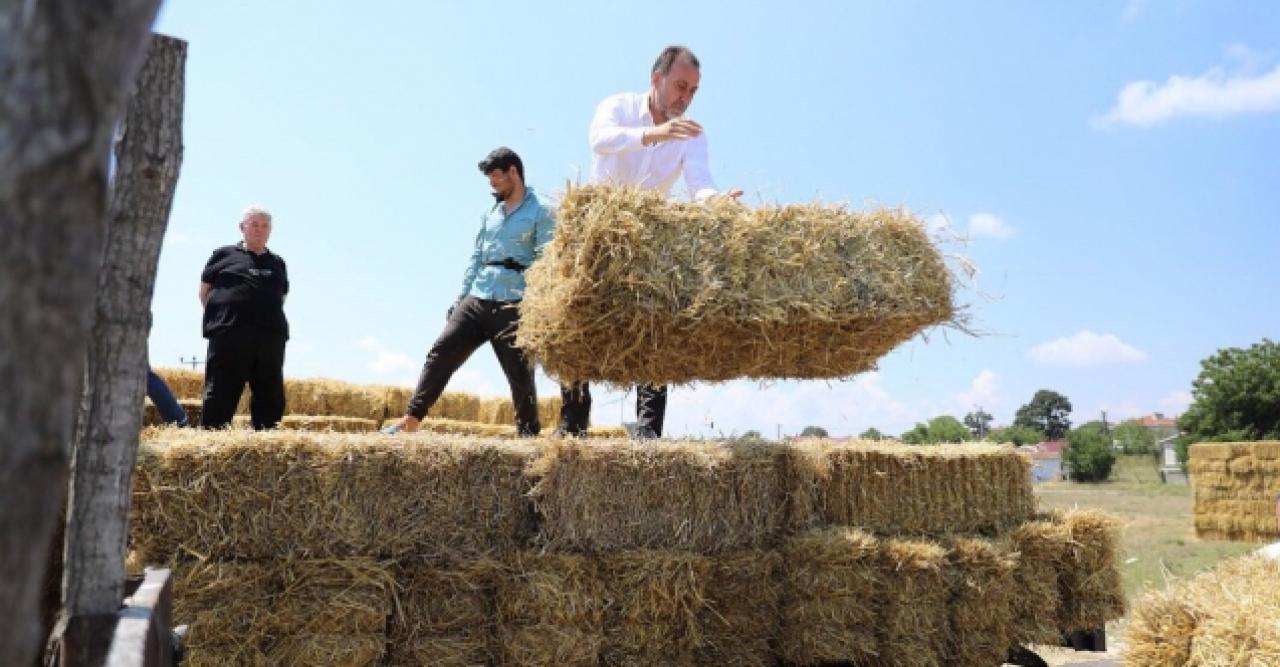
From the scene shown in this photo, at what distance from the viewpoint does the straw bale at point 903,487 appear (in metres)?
4.96

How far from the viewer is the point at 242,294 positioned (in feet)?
19.3

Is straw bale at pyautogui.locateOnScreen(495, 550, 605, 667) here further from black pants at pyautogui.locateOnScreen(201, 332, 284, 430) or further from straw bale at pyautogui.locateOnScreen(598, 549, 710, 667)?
black pants at pyautogui.locateOnScreen(201, 332, 284, 430)

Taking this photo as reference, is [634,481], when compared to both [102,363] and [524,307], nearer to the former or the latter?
[524,307]

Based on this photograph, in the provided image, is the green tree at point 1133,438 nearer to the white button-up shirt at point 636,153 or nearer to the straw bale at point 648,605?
the white button-up shirt at point 636,153

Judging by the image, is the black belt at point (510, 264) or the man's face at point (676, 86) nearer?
the man's face at point (676, 86)

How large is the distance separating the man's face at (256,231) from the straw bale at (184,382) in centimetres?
682

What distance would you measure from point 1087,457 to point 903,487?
1773 inches

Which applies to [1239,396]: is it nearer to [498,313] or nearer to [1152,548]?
[1152,548]

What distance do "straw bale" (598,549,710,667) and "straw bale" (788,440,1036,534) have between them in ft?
2.57

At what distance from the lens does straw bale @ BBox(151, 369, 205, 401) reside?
40.3 feet

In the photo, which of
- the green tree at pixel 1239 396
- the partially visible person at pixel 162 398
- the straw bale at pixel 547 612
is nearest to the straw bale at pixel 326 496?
the straw bale at pixel 547 612

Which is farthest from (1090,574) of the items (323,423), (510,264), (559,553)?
(323,423)

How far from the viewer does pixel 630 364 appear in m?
4.65

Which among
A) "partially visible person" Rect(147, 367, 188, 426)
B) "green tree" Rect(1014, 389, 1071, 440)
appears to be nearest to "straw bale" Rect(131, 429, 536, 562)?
"partially visible person" Rect(147, 367, 188, 426)
